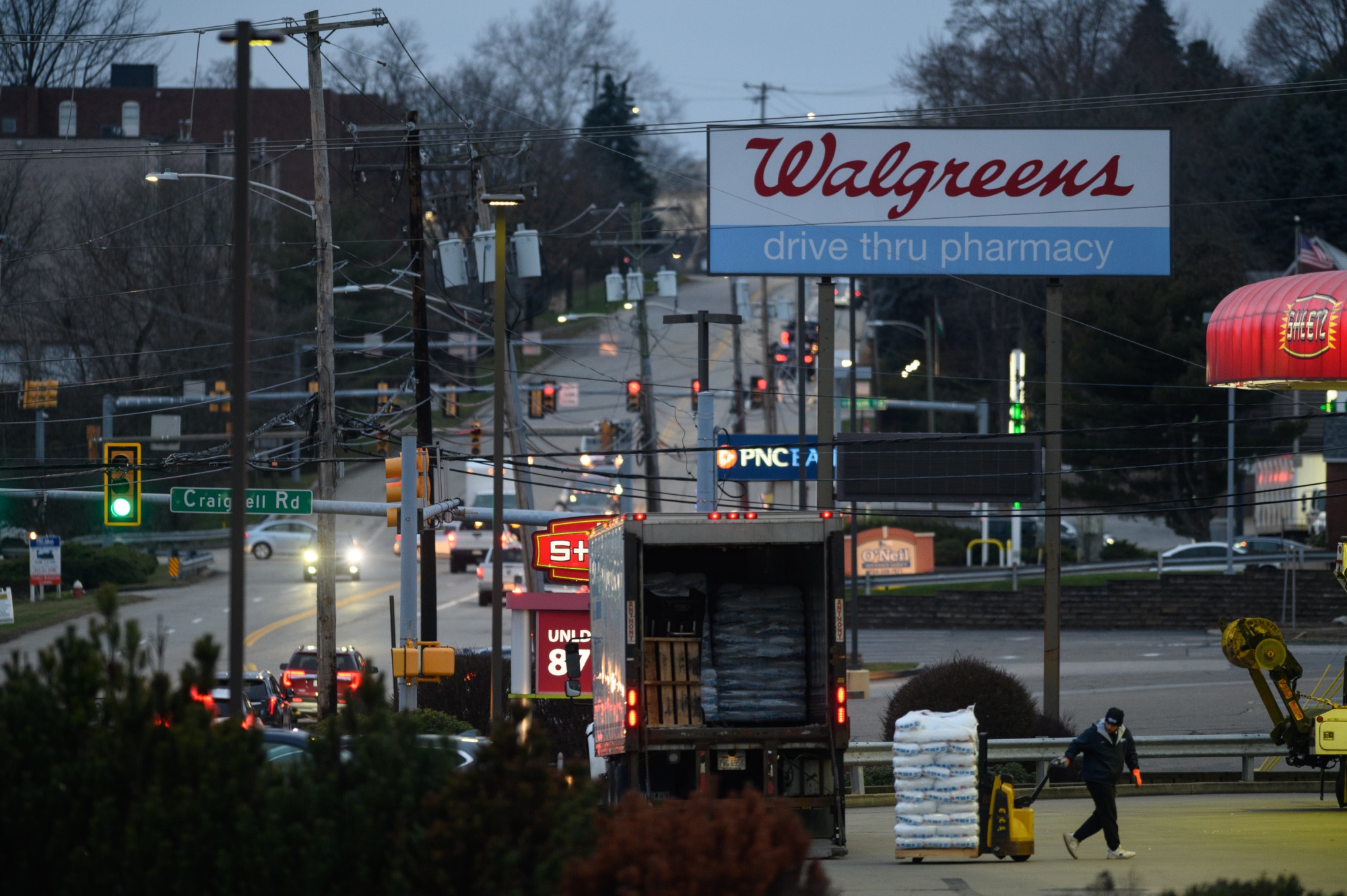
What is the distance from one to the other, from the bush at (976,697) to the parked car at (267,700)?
35.4 ft

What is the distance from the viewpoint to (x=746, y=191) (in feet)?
84.7

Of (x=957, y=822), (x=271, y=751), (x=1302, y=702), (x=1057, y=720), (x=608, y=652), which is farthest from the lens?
(x=1302, y=702)

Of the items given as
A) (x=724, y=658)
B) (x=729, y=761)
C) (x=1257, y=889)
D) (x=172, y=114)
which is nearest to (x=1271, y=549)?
(x=724, y=658)

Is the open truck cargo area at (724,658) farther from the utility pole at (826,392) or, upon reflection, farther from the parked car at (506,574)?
the parked car at (506,574)

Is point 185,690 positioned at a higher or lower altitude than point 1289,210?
lower

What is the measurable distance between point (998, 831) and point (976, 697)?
8616 mm

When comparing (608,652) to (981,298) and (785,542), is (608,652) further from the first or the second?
(981,298)

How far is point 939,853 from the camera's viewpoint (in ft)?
46.1

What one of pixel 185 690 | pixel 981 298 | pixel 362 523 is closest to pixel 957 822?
pixel 185 690

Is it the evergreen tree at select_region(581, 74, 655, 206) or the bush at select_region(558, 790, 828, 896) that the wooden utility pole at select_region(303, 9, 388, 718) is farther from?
the evergreen tree at select_region(581, 74, 655, 206)

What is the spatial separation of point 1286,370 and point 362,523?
193 feet

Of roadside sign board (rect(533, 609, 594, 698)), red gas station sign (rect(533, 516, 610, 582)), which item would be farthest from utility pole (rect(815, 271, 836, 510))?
roadside sign board (rect(533, 609, 594, 698))

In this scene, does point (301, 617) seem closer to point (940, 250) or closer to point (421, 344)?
point (421, 344)

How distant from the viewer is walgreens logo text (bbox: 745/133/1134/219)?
25750 millimetres
